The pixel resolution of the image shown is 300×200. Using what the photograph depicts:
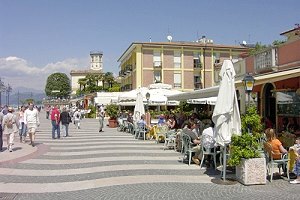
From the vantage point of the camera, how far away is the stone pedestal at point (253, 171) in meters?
7.80

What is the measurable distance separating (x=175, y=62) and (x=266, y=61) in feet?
122

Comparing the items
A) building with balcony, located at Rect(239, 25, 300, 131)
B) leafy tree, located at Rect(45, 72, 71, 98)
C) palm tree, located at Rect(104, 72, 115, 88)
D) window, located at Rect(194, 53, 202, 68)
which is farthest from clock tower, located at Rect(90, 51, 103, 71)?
building with balcony, located at Rect(239, 25, 300, 131)

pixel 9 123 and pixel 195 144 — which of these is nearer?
pixel 195 144

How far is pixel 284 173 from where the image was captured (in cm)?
870

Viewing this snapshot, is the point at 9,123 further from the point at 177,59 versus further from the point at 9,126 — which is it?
the point at 177,59

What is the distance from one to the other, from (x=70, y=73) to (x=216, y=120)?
474ft

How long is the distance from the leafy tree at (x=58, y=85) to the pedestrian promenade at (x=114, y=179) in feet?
367

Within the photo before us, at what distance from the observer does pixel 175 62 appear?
52.3 metres

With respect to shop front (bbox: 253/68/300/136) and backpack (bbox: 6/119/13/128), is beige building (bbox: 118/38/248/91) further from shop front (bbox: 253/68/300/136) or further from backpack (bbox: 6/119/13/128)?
backpack (bbox: 6/119/13/128)

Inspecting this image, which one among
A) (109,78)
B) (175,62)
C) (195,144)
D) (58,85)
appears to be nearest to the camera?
(195,144)

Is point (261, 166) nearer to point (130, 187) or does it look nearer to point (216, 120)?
point (216, 120)

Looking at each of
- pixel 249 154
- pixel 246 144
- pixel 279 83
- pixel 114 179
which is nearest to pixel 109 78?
pixel 279 83

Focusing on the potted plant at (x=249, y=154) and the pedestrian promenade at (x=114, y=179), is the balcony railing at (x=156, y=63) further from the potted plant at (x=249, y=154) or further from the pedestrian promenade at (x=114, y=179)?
the potted plant at (x=249, y=154)

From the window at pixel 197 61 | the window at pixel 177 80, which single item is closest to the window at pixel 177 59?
the window at pixel 177 80
